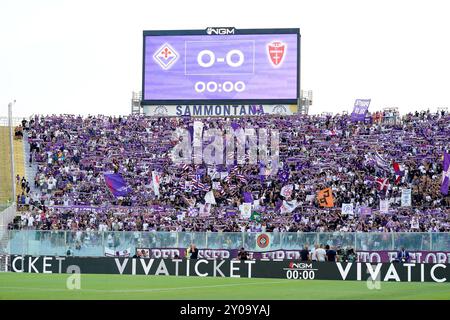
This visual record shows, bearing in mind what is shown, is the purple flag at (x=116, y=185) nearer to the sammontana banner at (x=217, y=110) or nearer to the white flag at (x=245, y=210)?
the white flag at (x=245, y=210)

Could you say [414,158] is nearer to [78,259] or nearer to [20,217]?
[20,217]

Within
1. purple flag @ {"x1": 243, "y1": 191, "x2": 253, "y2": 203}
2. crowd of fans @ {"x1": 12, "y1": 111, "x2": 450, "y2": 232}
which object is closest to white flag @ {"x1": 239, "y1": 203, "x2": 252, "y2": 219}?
crowd of fans @ {"x1": 12, "y1": 111, "x2": 450, "y2": 232}

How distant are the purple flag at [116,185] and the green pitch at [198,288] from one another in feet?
65.2

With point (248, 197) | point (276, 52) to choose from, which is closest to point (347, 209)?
point (248, 197)

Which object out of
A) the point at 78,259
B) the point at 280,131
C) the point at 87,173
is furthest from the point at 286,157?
the point at 78,259

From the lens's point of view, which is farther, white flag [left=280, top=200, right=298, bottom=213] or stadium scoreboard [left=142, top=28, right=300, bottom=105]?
stadium scoreboard [left=142, top=28, right=300, bottom=105]

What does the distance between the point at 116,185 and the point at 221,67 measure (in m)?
12.8

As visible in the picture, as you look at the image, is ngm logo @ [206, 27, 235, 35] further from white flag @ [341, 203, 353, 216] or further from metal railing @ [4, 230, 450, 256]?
metal railing @ [4, 230, 450, 256]

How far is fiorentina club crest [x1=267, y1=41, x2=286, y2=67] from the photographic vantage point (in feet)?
197

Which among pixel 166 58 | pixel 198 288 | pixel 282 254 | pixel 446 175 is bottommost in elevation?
pixel 282 254

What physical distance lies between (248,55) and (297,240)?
24315 mm

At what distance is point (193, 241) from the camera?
39188 mm

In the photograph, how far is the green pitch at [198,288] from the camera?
2347 centimetres

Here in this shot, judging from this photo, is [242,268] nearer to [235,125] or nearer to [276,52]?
[235,125]
